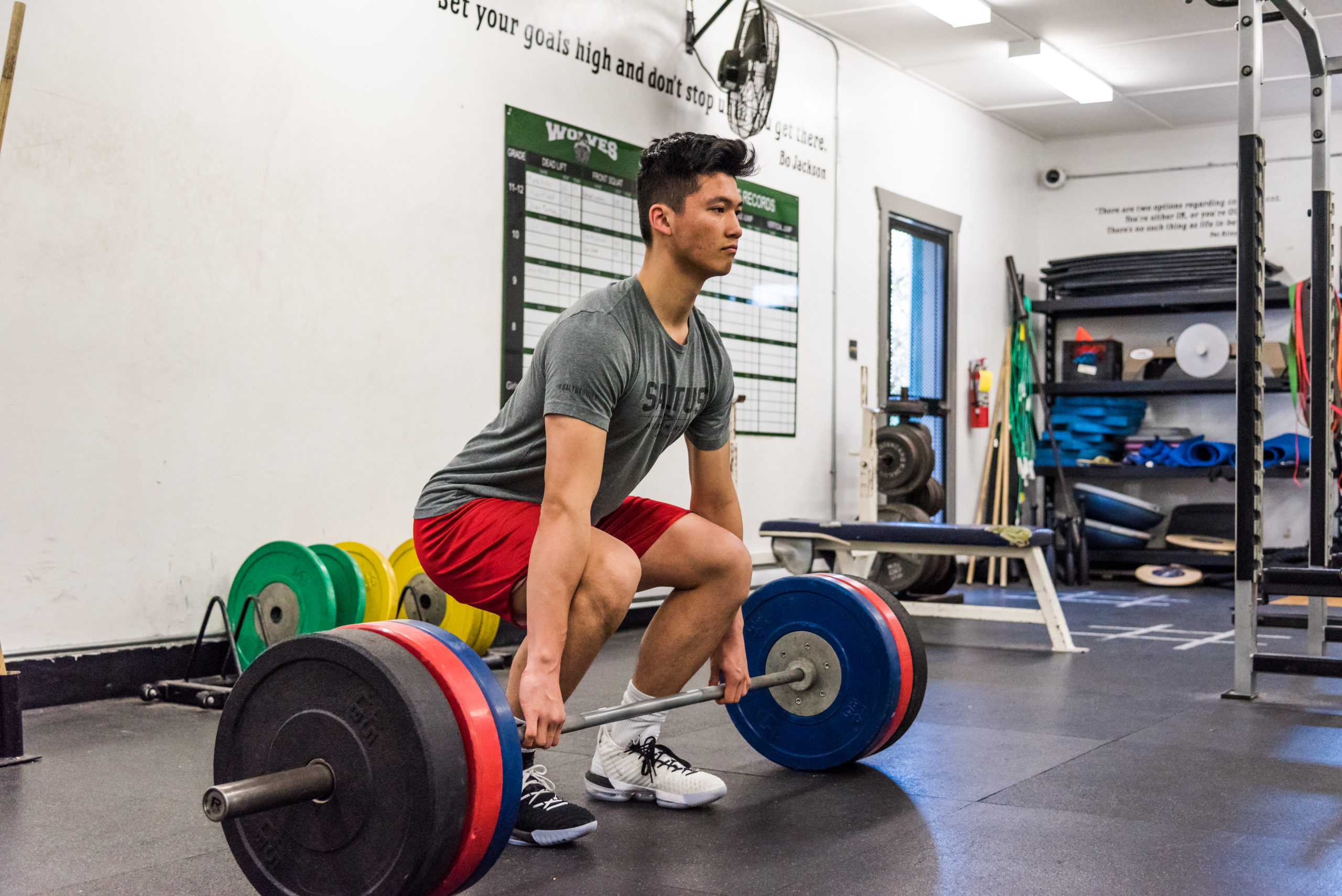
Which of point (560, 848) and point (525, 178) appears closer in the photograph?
point (560, 848)

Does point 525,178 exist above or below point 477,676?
above

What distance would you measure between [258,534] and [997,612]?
8.98ft

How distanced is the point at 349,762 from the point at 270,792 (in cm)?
10

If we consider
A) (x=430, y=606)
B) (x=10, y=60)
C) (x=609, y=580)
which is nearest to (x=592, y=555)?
(x=609, y=580)

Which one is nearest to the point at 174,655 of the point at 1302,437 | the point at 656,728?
the point at 656,728

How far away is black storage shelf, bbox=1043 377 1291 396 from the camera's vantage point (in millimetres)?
7445

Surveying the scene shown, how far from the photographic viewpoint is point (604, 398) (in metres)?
1.93

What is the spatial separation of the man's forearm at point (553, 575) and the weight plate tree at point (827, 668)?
731 mm

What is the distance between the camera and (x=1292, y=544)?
7.66 m

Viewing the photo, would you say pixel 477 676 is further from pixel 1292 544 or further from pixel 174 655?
pixel 1292 544

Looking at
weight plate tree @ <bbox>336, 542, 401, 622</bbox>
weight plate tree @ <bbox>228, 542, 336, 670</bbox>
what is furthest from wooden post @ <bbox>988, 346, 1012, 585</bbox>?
weight plate tree @ <bbox>228, 542, 336, 670</bbox>

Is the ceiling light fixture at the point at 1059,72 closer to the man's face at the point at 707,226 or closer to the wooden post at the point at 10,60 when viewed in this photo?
the man's face at the point at 707,226

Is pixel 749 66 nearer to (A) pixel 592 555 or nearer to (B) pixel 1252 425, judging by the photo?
(B) pixel 1252 425

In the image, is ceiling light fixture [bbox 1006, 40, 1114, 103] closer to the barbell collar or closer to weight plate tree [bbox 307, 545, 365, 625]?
weight plate tree [bbox 307, 545, 365, 625]
